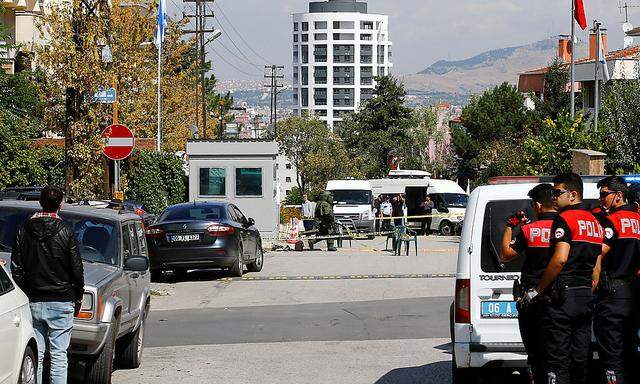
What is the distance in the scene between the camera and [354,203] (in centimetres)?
5128

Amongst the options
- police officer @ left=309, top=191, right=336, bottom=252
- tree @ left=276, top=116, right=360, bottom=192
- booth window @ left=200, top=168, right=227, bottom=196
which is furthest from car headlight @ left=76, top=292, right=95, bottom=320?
tree @ left=276, top=116, right=360, bottom=192

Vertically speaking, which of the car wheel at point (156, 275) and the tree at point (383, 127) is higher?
the tree at point (383, 127)

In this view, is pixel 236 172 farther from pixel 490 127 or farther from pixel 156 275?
pixel 490 127

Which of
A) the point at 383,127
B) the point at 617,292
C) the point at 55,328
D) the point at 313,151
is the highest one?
the point at 383,127

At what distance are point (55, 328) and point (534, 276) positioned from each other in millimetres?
3934

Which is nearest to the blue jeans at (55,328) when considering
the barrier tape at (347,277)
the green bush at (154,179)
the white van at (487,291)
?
the white van at (487,291)

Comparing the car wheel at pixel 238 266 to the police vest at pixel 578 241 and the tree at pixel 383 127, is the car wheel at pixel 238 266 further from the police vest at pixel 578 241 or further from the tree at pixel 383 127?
the tree at pixel 383 127

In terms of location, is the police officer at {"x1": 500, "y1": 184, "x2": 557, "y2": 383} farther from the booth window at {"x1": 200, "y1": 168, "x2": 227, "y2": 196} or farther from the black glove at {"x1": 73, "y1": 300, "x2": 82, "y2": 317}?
the booth window at {"x1": 200, "y1": 168, "x2": 227, "y2": 196}

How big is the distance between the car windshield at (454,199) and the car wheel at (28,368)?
47754 mm

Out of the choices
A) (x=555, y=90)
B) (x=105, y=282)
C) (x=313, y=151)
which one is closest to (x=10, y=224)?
(x=105, y=282)

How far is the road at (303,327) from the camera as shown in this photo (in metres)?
12.9

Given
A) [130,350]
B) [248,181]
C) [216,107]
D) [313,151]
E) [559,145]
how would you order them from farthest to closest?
1. [313,151]
2. [216,107]
3. [559,145]
4. [248,181]
5. [130,350]

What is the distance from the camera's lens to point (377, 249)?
3791 centimetres

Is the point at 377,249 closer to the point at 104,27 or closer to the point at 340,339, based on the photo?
the point at 104,27
